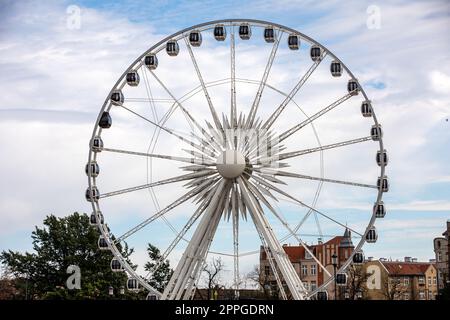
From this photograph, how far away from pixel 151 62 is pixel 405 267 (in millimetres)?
94251

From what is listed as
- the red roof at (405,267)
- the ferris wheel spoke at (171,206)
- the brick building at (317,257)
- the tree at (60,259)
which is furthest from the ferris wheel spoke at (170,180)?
the red roof at (405,267)

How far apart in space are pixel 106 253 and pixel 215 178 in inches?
2032

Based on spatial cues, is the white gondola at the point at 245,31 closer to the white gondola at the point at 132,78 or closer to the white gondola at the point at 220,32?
the white gondola at the point at 220,32

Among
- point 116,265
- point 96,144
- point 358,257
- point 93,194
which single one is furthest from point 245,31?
point 116,265

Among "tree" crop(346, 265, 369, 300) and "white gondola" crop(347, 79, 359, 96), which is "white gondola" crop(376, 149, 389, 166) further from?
"tree" crop(346, 265, 369, 300)

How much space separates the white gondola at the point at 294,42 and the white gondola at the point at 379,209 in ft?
33.2

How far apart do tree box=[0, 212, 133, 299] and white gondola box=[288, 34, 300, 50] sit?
51.1 metres

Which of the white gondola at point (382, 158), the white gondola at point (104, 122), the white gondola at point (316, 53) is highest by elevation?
the white gondola at point (316, 53)

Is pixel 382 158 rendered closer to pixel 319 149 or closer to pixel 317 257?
pixel 319 149

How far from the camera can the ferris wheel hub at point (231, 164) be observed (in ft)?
178

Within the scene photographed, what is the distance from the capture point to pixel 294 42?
57.8m
